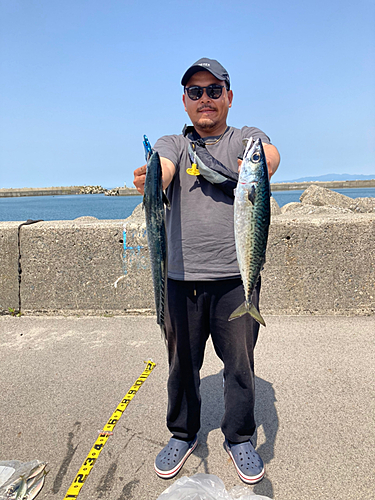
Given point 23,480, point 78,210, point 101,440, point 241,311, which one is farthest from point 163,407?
point 78,210

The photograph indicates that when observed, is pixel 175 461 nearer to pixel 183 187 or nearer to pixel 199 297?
pixel 199 297

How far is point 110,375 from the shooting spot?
3.73 metres

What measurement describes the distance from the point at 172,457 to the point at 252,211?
177 centimetres

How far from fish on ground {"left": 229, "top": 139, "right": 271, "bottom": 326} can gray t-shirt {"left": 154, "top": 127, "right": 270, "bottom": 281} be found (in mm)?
390

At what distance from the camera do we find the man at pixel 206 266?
2.41 m

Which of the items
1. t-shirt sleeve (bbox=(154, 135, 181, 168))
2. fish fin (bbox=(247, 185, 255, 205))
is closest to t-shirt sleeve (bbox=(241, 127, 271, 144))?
t-shirt sleeve (bbox=(154, 135, 181, 168))

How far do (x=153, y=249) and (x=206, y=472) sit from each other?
1634 mm

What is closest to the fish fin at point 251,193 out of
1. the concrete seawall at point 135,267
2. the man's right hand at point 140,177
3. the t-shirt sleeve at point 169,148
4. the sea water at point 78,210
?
the man's right hand at point 140,177

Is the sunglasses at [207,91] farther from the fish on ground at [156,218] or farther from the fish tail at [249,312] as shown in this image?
the fish tail at [249,312]

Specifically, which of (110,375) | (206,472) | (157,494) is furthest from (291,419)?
(110,375)

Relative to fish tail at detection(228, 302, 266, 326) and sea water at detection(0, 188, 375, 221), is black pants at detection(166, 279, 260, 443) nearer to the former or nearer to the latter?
fish tail at detection(228, 302, 266, 326)

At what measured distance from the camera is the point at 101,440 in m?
2.79

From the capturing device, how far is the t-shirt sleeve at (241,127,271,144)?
2416mm

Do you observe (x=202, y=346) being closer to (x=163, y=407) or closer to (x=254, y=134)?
(x=163, y=407)
